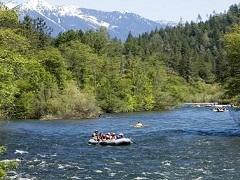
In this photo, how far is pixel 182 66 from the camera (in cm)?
19688

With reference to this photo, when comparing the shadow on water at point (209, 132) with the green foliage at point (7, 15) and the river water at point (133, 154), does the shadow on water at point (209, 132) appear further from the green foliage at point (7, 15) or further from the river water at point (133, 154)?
the green foliage at point (7, 15)

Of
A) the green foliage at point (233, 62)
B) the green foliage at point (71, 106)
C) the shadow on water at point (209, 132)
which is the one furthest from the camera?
the green foliage at point (71, 106)

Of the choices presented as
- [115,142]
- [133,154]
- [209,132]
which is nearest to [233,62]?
[209,132]

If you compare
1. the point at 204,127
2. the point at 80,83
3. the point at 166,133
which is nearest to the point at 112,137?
the point at 166,133

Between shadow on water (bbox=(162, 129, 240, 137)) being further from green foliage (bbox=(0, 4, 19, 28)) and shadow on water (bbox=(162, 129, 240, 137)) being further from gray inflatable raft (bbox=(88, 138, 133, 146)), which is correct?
green foliage (bbox=(0, 4, 19, 28))

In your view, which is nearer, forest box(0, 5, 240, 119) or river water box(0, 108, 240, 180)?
river water box(0, 108, 240, 180)

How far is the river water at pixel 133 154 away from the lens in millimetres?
37406

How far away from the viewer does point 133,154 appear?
47.7 metres

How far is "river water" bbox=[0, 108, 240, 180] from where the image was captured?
3741 cm

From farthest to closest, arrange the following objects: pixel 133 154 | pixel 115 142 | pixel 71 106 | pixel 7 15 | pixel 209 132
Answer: pixel 71 106 → pixel 209 132 → pixel 115 142 → pixel 133 154 → pixel 7 15

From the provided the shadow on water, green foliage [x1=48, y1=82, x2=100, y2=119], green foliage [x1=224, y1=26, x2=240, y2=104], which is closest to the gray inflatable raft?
the shadow on water

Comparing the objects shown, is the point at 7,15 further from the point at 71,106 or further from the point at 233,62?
the point at 71,106

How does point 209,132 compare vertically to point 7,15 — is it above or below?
below

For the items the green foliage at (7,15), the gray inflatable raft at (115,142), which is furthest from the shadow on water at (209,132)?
the green foliage at (7,15)
